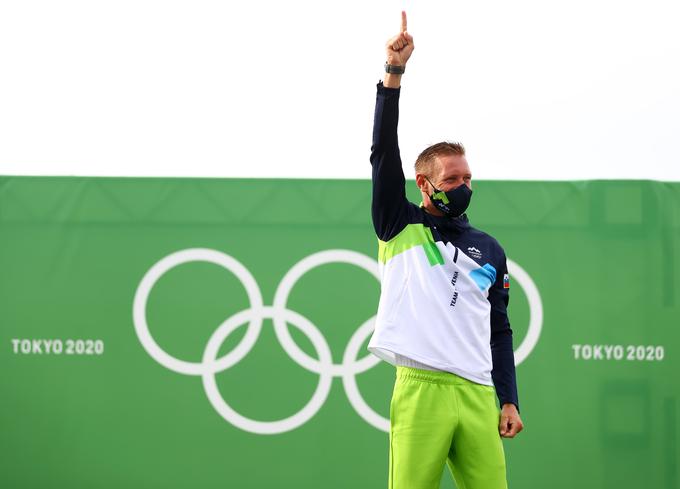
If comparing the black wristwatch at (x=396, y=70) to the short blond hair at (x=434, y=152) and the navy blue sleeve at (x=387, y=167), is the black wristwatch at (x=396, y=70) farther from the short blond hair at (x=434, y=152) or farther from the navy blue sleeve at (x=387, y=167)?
the short blond hair at (x=434, y=152)

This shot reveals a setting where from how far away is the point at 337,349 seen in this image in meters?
4.66

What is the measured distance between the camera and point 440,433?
229 centimetres

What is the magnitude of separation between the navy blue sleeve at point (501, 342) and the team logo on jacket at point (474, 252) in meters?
0.10

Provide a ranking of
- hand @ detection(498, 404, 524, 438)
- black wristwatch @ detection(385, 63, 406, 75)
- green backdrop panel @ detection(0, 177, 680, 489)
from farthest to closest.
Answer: green backdrop panel @ detection(0, 177, 680, 489) → hand @ detection(498, 404, 524, 438) → black wristwatch @ detection(385, 63, 406, 75)

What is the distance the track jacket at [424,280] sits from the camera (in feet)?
7.57

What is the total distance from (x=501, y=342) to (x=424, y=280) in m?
0.39

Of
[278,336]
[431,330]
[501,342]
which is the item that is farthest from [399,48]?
[278,336]

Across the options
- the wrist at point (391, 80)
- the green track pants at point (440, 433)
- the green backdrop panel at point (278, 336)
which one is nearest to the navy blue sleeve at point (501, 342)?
the green track pants at point (440, 433)

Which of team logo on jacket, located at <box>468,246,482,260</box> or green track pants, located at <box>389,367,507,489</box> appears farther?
team logo on jacket, located at <box>468,246,482,260</box>

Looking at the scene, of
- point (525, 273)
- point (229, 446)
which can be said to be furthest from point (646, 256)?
point (229, 446)

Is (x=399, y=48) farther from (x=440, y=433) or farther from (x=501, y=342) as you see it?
(x=440, y=433)

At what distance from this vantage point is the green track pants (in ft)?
7.52

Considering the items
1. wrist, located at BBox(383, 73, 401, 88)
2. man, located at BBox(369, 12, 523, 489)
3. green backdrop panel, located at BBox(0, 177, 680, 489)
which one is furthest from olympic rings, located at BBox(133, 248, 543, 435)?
wrist, located at BBox(383, 73, 401, 88)

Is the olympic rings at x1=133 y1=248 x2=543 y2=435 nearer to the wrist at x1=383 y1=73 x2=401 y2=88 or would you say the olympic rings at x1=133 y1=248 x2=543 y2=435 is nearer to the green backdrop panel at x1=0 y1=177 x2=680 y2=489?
the green backdrop panel at x1=0 y1=177 x2=680 y2=489
